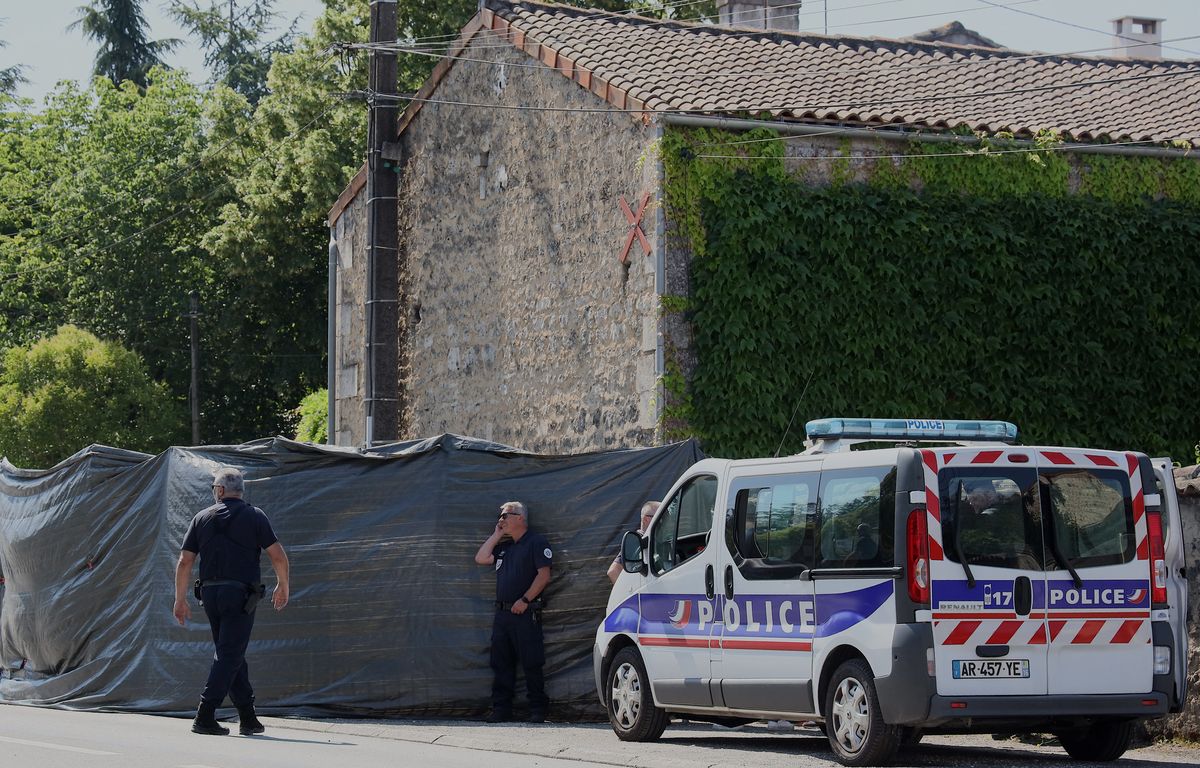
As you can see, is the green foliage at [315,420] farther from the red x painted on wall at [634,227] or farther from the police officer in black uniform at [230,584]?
the police officer in black uniform at [230,584]

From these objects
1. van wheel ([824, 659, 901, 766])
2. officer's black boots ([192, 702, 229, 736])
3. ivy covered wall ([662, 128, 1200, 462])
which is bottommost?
officer's black boots ([192, 702, 229, 736])

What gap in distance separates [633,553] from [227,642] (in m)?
2.86

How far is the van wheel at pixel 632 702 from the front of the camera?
36.4ft

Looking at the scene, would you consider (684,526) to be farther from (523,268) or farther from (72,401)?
(72,401)

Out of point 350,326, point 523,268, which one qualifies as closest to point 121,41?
point 350,326

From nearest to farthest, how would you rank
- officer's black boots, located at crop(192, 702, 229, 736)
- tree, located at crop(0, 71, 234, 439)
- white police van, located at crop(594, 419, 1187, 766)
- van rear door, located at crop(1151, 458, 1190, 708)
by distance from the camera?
white police van, located at crop(594, 419, 1187, 766), van rear door, located at crop(1151, 458, 1190, 708), officer's black boots, located at crop(192, 702, 229, 736), tree, located at crop(0, 71, 234, 439)

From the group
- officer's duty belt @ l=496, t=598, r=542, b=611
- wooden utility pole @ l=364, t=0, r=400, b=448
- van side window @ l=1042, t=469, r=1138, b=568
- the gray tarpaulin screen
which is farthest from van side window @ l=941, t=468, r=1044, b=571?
wooden utility pole @ l=364, t=0, r=400, b=448

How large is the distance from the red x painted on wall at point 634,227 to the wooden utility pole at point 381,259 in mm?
3035

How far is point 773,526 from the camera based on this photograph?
1017 cm

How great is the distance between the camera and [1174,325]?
18656mm

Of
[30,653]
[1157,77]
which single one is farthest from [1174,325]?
[30,653]

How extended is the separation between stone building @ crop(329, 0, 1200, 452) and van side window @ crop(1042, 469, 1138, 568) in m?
7.66

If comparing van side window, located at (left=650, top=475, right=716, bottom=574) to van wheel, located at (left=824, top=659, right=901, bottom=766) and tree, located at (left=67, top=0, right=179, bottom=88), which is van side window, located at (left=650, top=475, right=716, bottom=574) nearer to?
van wheel, located at (left=824, top=659, right=901, bottom=766)

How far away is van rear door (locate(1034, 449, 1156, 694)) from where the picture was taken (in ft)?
30.6
